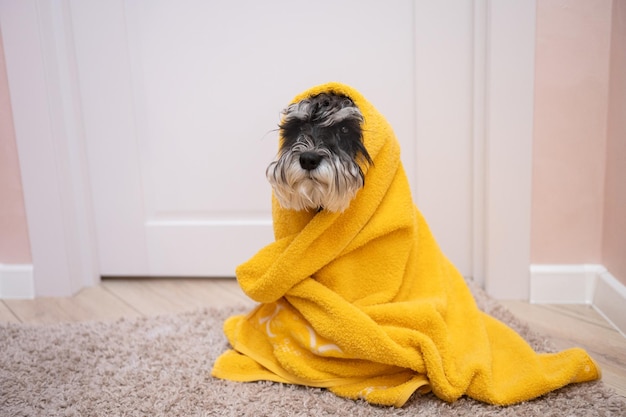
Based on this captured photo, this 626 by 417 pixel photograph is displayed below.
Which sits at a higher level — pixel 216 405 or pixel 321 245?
pixel 321 245

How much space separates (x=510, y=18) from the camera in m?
1.68

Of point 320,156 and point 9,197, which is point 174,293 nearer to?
point 9,197

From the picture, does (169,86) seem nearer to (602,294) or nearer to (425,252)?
(425,252)

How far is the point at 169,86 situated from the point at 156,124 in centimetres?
16

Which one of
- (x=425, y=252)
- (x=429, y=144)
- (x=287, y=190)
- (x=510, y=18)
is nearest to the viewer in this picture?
(x=287, y=190)

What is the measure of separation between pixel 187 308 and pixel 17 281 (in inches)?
30.2

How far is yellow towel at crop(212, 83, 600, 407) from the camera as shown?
119cm

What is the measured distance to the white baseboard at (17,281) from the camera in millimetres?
2023

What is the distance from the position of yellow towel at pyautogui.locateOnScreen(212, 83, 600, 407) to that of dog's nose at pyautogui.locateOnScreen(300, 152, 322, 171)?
155 mm

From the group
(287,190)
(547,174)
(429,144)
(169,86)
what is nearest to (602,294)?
(547,174)

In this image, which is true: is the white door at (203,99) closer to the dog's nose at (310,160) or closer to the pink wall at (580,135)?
the pink wall at (580,135)

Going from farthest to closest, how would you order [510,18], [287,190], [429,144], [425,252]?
1. [429,144]
2. [510,18]
3. [425,252]
4. [287,190]

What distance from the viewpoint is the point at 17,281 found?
6.66ft

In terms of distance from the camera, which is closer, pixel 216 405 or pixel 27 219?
pixel 216 405
